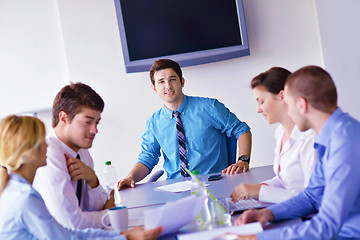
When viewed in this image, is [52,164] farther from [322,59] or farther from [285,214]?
[322,59]

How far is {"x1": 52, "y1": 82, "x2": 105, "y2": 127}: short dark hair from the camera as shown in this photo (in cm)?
200

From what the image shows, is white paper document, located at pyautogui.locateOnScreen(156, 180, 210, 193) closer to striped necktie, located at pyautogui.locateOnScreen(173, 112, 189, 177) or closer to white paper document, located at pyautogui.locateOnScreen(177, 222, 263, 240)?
striped necktie, located at pyautogui.locateOnScreen(173, 112, 189, 177)

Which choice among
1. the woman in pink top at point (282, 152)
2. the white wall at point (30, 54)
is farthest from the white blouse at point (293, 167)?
the white wall at point (30, 54)

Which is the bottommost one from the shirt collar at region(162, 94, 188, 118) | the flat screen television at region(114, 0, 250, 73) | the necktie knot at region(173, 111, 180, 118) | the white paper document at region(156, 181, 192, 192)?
the white paper document at region(156, 181, 192, 192)

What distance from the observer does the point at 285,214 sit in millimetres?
1541

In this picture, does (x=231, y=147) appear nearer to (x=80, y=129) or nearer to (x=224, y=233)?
(x=80, y=129)

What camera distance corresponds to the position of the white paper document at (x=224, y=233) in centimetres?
135

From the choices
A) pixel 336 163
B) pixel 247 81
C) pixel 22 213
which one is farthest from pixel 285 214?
pixel 247 81

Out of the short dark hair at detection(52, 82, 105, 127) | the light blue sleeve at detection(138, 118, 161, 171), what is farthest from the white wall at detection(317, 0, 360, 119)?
the short dark hair at detection(52, 82, 105, 127)

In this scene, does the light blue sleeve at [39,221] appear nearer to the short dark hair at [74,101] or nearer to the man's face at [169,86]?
the short dark hair at [74,101]

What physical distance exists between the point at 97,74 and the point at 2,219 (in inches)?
115

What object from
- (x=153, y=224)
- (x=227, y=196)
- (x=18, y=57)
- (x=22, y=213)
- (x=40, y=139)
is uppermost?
(x=18, y=57)

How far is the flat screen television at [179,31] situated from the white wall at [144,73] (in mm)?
156

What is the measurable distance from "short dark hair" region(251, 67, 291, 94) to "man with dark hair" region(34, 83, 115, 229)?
82cm
